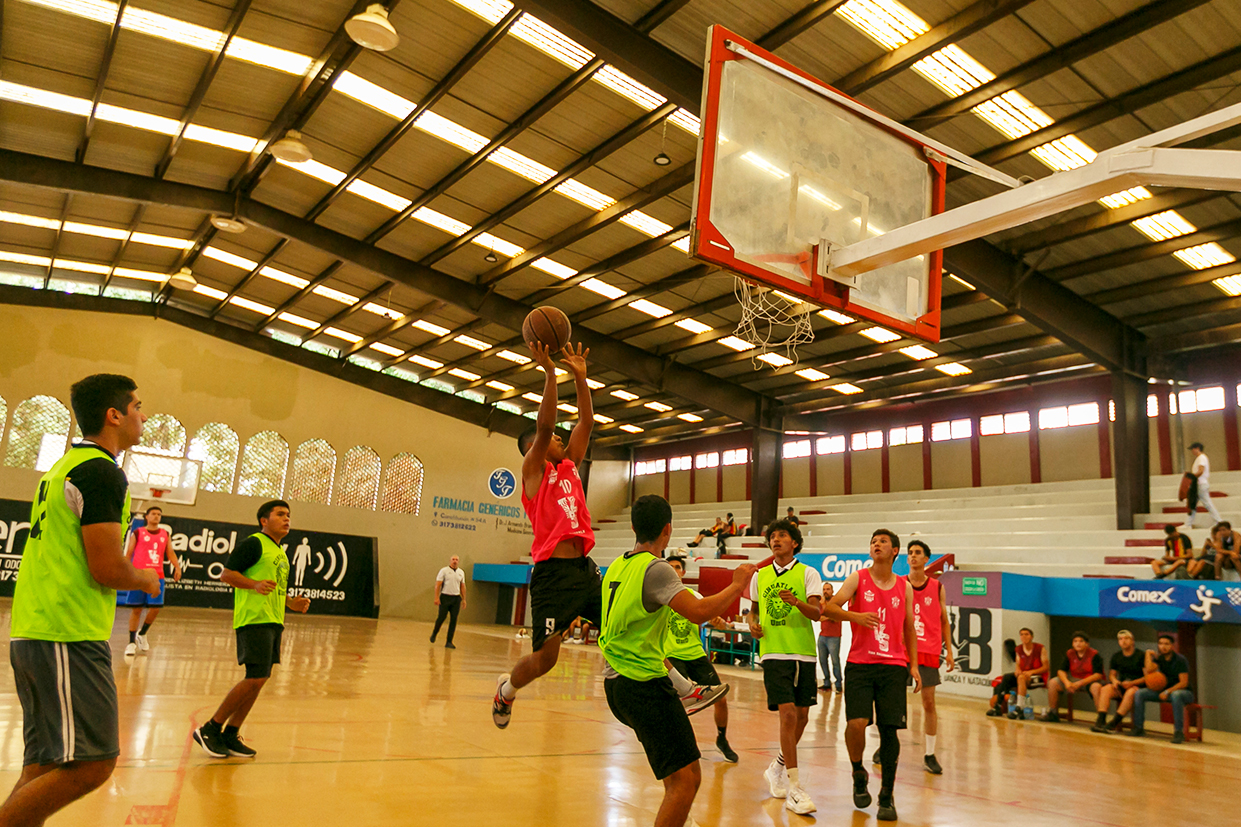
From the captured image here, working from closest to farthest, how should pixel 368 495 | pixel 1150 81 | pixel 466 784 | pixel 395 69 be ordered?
pixel 466 784
pixel 1150 81
pixel 395 69
pixel 368 495

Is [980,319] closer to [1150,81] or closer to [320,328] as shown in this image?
[1150,81]

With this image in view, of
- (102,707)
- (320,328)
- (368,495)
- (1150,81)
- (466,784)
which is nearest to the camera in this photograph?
(102,707)

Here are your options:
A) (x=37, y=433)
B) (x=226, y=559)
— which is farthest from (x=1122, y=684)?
(x=37, y=433)

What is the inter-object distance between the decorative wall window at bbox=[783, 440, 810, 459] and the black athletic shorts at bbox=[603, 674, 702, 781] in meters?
26.0

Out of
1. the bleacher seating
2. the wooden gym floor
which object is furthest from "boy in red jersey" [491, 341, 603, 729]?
the bleacher seating

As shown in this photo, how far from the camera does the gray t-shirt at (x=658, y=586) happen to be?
3.45 m

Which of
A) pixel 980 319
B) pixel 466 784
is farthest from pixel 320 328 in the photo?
pixel 466 784

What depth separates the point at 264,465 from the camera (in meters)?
25.8

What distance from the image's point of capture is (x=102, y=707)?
9.21 feet

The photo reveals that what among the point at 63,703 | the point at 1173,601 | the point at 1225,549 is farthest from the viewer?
the point at 1225,549

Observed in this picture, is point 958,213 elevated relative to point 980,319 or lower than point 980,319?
lower

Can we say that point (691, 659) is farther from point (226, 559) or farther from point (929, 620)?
point (226, 559)

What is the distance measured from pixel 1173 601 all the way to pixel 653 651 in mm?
11960

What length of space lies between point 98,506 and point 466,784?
3.07 m
